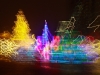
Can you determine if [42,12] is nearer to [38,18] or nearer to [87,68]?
[38,18]

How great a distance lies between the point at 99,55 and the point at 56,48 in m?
0.40

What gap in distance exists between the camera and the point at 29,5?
1.96 metres

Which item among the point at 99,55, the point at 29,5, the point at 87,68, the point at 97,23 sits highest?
the point at 29,5

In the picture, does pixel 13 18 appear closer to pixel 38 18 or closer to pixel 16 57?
pixel 38 18

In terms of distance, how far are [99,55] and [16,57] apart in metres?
0.76

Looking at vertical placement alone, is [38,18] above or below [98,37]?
above

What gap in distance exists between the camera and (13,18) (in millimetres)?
1922

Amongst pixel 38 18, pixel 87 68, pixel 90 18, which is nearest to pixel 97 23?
pixel 90 18

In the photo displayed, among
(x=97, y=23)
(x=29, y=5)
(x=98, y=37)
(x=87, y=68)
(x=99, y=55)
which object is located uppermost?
(x=29, y=5)

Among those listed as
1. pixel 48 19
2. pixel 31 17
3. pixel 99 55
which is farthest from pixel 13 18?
pixel 99 55

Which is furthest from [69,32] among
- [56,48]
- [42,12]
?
[42,12]

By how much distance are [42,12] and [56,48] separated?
1.20 feet

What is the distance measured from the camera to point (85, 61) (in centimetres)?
189

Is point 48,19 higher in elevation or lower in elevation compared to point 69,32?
higher
